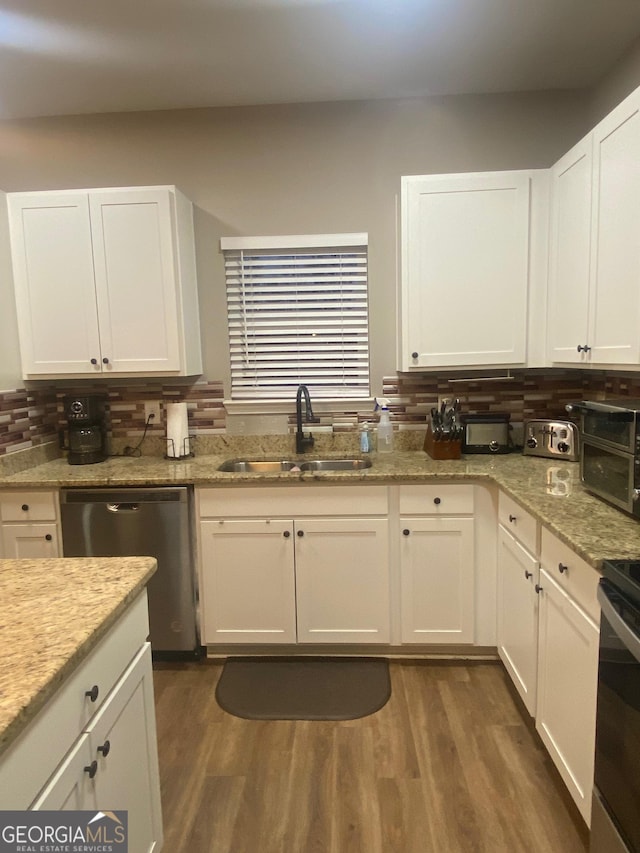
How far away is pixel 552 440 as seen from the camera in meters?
2.59

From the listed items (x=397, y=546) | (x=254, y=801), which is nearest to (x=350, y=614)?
(x=397, y=546)

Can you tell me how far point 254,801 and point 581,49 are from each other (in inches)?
129

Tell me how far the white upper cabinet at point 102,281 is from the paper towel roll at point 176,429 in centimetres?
22

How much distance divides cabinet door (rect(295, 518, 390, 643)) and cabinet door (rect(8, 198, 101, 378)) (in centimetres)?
145

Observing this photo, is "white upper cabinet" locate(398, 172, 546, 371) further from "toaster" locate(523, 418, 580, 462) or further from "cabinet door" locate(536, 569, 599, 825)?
"cabinet door" locate(536, 569, 599, 825)

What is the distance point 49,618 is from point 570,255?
2.34m

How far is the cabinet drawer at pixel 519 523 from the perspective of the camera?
1.89m

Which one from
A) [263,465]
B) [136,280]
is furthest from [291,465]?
[136,280]

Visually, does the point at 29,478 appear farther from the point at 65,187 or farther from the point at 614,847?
the point at 614,847

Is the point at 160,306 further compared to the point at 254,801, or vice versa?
the point at 160,306

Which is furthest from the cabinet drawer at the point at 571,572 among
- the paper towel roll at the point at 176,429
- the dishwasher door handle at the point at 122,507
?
the paper towel roll at the point at 176,429

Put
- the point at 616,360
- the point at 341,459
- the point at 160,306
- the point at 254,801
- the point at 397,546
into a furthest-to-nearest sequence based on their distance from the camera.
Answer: the point at 341,459 → the point at 160,306 → the point at 397,546 → the point at 616,360 → the point at 254,801

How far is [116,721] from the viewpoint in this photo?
1.22 m

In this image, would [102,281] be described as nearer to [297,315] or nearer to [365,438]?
[297,315]
